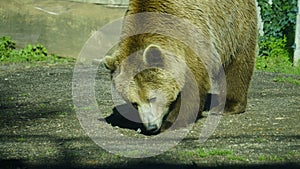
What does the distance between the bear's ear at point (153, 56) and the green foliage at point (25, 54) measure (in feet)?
19.2

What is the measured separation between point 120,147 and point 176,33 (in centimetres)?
127

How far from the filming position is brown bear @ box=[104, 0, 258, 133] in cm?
603

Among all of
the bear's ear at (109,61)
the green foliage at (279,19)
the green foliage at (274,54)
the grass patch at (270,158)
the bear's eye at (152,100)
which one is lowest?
the green foliage at (274,54)

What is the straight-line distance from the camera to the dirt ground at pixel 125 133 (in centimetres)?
507

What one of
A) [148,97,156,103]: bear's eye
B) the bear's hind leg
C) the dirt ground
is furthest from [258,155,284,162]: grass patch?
the bear's hind leg

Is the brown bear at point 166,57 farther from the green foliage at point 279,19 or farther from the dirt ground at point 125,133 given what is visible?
the green foliage at point 279,19

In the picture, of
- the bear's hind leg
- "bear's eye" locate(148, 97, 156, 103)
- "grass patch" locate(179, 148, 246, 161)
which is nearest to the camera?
"grass patch" locate(179, 148, 246, 161)

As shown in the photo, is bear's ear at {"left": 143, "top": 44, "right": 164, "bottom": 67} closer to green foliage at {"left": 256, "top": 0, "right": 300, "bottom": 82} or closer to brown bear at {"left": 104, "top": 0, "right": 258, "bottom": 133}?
brown bear at {"left": 104, "top": 0, "right": 258, "bottom": 133}

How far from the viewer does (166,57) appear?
238 inches

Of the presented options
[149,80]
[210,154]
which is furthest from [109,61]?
[210,154]

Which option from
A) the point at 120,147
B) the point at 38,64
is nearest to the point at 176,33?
the point at 120,147

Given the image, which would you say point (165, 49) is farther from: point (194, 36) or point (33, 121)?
point (33, 121)

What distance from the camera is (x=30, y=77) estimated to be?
9.86 meters

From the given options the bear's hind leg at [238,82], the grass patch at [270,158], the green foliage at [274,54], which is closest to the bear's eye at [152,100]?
the grass patch at [270,158]
